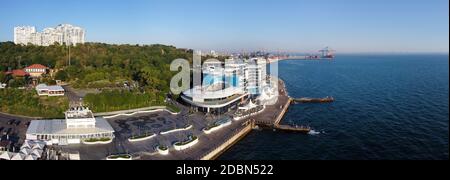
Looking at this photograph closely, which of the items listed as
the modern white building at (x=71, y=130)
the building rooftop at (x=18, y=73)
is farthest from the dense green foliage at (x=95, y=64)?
the modern white building at (x=71, y=130)

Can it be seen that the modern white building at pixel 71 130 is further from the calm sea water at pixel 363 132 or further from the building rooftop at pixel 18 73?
the building rooftop at pixel 18 73

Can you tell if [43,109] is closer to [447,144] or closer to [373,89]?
[447,144]

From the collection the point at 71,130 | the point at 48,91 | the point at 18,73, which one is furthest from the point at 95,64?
the point at 71,130

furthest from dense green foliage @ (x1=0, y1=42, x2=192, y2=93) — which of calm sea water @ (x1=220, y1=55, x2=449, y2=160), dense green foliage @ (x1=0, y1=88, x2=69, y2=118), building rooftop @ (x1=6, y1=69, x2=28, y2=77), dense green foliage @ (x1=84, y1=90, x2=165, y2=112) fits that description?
calm sea water @ (x1=220, y1=55, x2=449, y2=160)

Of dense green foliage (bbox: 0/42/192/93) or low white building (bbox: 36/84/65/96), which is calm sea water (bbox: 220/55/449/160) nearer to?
dense green foliage (bbox: 0/42/192/93)

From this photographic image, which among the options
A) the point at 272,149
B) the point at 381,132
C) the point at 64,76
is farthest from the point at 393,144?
the point at 64,76
